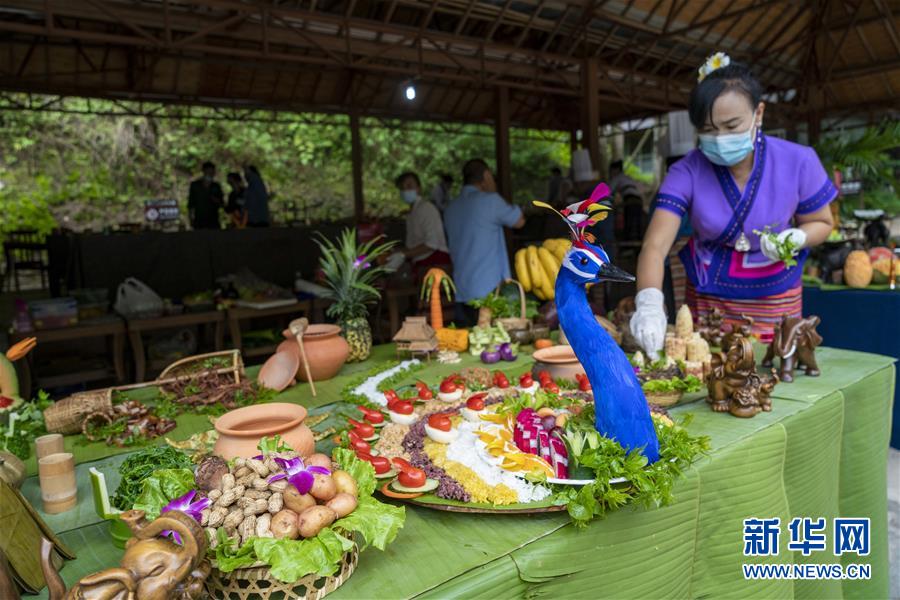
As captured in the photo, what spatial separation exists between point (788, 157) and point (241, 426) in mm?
2222

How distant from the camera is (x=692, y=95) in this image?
225 centimetres

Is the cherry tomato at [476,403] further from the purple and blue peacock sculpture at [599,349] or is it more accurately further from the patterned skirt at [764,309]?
the patterned skirt at [764,309]

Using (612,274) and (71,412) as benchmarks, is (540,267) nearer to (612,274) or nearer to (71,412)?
(612,274)

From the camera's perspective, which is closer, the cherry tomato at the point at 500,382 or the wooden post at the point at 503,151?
the cherry tomato at the point at 500,382

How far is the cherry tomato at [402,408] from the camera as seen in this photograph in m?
1.74

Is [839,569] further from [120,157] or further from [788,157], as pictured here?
[120,157]

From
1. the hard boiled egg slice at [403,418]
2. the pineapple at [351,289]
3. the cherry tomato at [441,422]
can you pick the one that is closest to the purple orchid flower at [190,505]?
the cherry tomato at [441,422]

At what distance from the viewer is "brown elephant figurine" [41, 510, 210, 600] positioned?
0.81m

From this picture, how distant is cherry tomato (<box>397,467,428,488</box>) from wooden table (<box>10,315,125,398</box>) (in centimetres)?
420

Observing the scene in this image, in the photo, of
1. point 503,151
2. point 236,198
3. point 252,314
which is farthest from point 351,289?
point 503,151

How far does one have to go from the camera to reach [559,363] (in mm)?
2086

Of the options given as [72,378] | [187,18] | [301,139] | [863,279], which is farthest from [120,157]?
[863,279]

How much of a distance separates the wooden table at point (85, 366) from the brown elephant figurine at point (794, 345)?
4605mm

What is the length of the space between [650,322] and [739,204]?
0.78m
